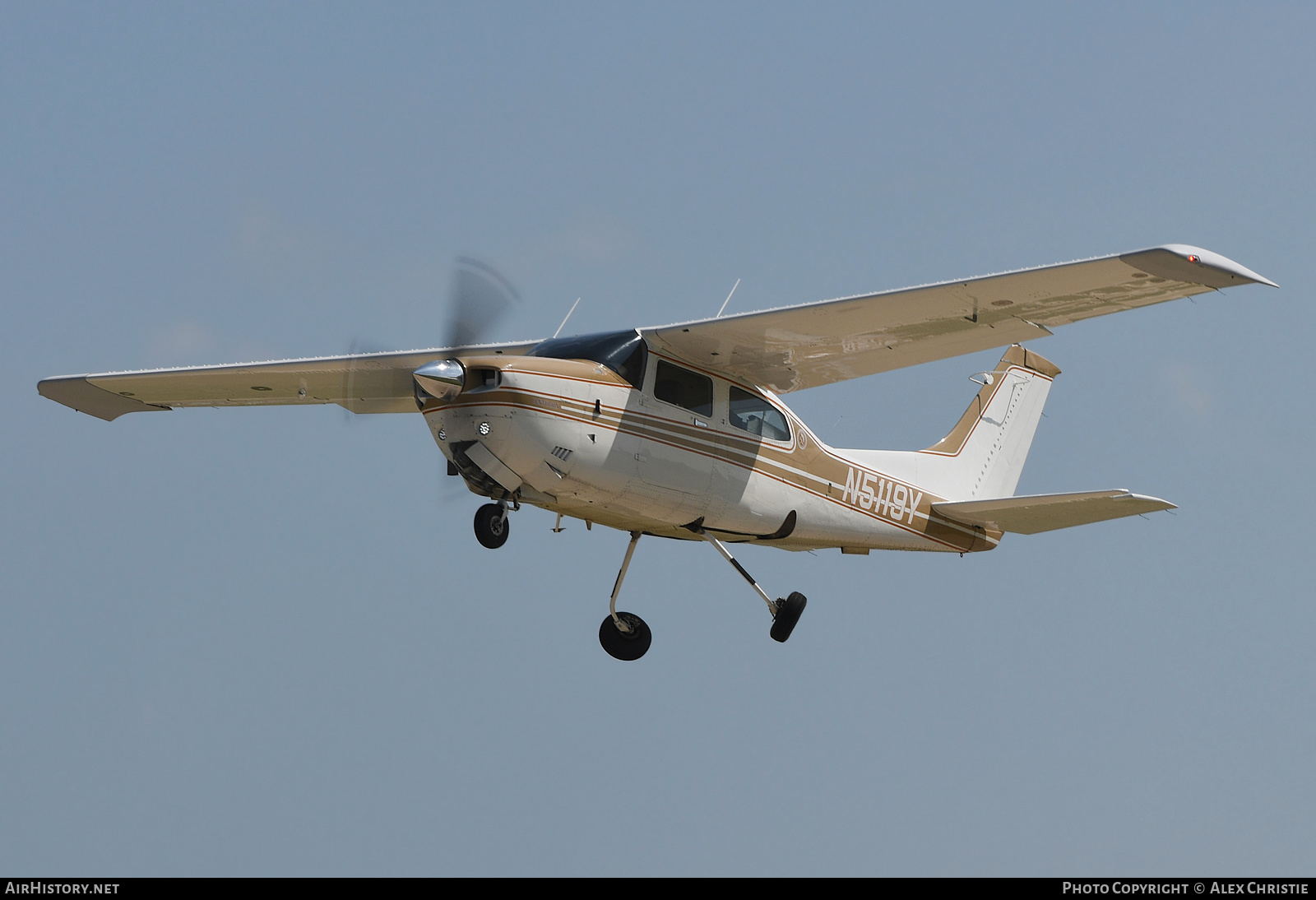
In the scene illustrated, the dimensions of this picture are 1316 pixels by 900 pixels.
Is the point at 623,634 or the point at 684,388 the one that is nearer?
the point at 684,388

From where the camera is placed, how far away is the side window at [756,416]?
13930 millimetres

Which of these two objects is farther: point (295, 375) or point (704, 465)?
point (295, 375)

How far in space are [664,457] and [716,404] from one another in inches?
38.4

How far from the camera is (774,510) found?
14.2 metres

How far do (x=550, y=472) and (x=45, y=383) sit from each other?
7.28 metres

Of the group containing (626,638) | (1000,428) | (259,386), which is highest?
(1000,428)

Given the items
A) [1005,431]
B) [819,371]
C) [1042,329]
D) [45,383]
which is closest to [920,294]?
[1042,329]

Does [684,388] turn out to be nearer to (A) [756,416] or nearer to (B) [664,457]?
(B) [664,457]

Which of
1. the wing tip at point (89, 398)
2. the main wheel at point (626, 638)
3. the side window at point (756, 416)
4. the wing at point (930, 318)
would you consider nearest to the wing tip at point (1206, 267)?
the wing at point (930, 318)

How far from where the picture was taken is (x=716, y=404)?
1374 centimetres

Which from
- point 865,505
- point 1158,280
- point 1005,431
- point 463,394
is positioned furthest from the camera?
point 1005,431

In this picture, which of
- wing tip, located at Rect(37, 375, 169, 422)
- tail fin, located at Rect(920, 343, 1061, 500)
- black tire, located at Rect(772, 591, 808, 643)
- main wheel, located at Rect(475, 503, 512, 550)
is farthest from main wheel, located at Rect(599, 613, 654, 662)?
wing tip, located at Rect(37, 375, 169, 422)

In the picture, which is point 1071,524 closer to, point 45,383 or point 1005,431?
point 1005,431

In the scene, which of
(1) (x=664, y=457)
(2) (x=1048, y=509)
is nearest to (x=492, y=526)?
(1) (x=664, y=457)
